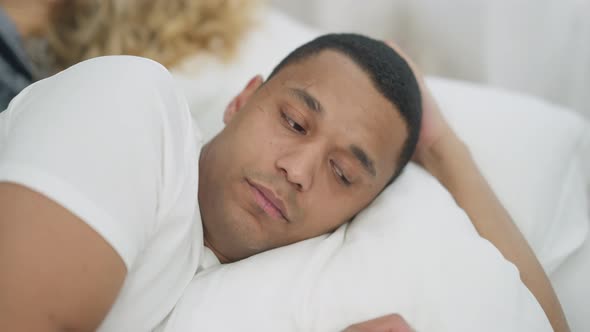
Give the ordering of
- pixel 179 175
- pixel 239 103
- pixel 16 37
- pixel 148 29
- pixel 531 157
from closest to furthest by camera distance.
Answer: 1. pixel 179 175
2. pixel 239 103
3. pixel 531 157
4. pixel 16 37
5. pixel 148 29

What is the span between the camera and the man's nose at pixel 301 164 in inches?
34.4

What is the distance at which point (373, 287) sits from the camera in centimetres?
85

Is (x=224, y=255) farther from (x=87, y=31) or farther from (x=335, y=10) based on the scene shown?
(x=335, y=10)

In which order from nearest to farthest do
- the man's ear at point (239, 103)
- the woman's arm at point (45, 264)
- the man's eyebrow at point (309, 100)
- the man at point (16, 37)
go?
1. the woman's arm at point (45, 264)
2. the man's eyebrow at point (309, 100)
3. the man's ear at point (239, 103)
4. the man at point (16, 37)

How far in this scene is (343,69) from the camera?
38.1 inches

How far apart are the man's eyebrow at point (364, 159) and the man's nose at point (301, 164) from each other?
0.20 feet

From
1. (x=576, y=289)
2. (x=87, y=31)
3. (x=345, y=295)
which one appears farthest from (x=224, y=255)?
(x=87, y=31)

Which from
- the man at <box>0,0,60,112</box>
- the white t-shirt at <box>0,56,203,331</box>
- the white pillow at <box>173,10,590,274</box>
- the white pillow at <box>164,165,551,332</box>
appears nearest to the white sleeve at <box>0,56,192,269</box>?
the white t-shirt at <box>0,56,203,331</box>

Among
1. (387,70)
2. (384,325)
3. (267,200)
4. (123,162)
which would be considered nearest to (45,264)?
(123,162)

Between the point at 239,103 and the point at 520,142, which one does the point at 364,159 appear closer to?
the point at 239,103

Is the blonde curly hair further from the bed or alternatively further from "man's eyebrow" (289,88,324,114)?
"man's eyebrow" (289,88,324,114)

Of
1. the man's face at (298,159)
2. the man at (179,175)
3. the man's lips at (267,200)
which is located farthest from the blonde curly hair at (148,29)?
the man's lips at (267,200)

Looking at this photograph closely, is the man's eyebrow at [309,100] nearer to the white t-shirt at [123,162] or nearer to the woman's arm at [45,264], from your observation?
the white t-shirt at [123,162]

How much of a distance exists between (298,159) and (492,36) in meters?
0.94
